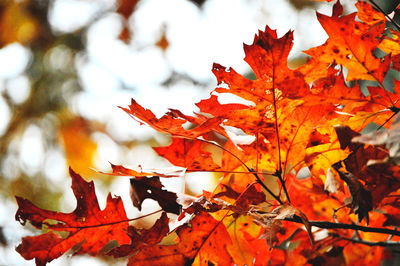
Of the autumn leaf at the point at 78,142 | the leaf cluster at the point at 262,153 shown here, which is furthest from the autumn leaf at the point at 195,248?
the autumn leaf at the point at 78,142

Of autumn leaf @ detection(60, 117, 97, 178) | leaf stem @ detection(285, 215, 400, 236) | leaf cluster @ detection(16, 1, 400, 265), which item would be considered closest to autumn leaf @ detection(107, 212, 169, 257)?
leaf cluster @ detection(16, 1, 400, 265)

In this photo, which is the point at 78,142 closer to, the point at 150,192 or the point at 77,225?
the point at 77,225

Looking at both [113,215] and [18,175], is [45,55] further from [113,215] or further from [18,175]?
[113,215]

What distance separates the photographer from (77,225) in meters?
0.59

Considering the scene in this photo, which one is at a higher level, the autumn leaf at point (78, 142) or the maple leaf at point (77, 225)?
the maple leaf at point (77, 225)

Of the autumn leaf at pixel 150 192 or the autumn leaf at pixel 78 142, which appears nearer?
the autumn leaf at pixel 150 192

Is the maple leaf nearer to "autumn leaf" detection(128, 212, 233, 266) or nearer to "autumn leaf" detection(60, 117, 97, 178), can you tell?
"autumn leaf" detection(128, 212, 233, 266)

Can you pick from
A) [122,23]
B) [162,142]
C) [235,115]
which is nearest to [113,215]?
[235,115]

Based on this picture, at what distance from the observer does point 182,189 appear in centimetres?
63

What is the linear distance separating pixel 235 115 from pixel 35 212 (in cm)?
35

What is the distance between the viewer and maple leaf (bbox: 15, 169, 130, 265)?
56cm

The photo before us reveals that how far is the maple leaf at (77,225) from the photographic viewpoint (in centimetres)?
56

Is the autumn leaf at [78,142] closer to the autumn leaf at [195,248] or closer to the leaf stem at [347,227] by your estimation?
the autumn leaf at [195,248]

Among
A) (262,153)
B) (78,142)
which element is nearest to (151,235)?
(262,153)
